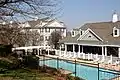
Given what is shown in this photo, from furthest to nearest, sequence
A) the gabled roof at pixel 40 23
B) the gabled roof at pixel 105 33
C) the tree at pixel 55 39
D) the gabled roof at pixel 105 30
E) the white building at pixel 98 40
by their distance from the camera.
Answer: the tree at pixel 55 39 → the gabled roof at pixel 105 30 → the white building at pixel 98 40 → the gabled roof at pixel 105 33 → the gabled roof at pixel 40 23

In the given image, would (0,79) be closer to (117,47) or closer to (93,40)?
(117,47)

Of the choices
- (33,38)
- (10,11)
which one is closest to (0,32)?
(10,11)

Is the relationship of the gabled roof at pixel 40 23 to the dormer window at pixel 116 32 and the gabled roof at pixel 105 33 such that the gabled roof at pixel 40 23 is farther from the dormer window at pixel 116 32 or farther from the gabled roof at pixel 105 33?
the dormer window at pixel 116 32

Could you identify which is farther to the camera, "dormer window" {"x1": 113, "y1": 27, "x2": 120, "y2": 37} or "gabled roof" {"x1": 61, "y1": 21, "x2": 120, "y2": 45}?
"dormer window" {"x1": 113, "y1": 27, "x2": 120, "y2": 37}

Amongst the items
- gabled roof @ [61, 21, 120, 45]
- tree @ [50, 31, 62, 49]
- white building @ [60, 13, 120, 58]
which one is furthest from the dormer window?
tree @ [50, 31, 62, 49]

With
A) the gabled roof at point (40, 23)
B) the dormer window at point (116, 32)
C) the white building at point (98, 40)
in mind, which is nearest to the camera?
the gabled roof at point (40, 23)

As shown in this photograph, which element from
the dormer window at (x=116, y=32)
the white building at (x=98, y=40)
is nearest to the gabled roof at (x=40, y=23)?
the white building at (x=98, y=40)

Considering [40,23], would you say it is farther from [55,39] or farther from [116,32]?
[55,39]

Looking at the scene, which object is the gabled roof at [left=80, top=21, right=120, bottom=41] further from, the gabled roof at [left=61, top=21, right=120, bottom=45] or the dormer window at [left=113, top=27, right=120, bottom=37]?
the dormer window at [left=113, top=27, right=120, bottom=37]

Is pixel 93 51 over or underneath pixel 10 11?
underneath

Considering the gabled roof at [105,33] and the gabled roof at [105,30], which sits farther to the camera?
the gabled roof at [105,30]

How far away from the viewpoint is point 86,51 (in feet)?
138

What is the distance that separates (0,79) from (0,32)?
3700mm

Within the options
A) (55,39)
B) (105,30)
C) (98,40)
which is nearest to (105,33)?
(105,30)
